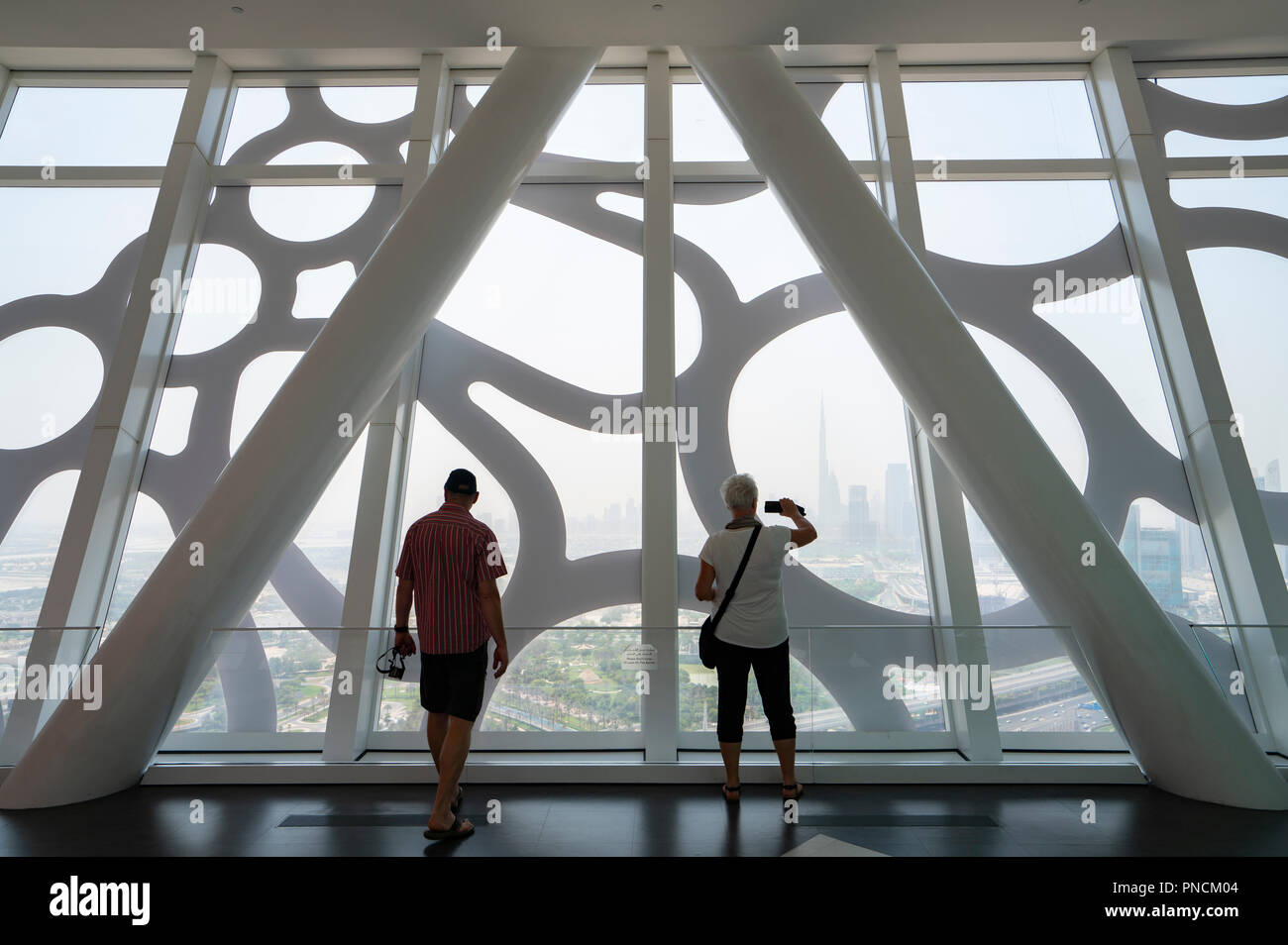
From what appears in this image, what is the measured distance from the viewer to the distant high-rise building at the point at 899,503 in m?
6.04

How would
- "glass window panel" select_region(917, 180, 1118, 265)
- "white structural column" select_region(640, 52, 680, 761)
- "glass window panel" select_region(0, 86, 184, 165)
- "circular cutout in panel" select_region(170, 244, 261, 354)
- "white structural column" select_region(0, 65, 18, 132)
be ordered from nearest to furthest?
"white structural column" select_region(640, 52, 680, 761) < "circular cutout in panel" select_region(170, 244, 261, 354) < "glass window panel" select_region(917, 180, 1118, 265) < "glass window panel" select_region(0, 86, 184, 165) < "white structural column" select_region(0, 65, 18, 132)

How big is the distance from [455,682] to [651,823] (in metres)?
1.29

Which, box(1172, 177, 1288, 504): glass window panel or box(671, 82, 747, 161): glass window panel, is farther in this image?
box(671, 82, 747, 161): glass window panel

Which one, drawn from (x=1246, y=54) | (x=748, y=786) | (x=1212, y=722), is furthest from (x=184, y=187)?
(x=1246, y=54)

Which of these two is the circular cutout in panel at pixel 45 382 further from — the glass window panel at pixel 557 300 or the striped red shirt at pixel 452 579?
the striped red shirt at pixel 452 579

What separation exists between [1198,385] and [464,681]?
624cm

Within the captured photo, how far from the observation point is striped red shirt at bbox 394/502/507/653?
3.67 metres

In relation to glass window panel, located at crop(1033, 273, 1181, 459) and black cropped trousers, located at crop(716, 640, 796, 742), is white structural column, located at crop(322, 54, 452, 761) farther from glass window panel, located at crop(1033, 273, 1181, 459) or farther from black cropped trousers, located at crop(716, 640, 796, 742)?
glass window panel, located at crop(1033, 273, 1181, 459)

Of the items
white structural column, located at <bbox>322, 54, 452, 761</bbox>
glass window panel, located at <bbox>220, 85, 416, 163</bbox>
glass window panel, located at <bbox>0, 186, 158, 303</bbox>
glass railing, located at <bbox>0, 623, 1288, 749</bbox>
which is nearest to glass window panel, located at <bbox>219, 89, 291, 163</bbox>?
glass window panel, located at <bbox>220, 85, 416, 163</bbox>

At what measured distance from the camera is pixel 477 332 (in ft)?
21.1

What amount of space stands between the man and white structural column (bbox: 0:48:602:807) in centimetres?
119

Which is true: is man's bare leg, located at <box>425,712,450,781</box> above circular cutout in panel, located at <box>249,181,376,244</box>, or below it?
below

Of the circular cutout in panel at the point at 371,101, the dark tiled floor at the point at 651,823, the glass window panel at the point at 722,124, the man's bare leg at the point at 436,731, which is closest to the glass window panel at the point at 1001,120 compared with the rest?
the glass window panel at the point at 722,124
